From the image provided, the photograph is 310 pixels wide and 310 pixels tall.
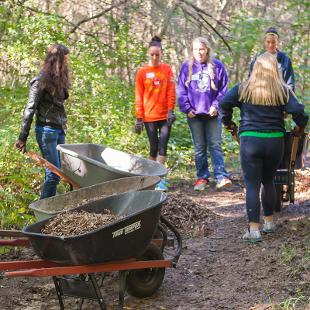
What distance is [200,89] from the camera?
879 cm

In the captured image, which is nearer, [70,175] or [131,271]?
[131,271]

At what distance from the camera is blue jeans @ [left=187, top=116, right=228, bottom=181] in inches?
350

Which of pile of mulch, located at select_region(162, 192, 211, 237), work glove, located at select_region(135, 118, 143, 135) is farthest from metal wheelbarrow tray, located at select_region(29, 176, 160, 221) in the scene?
work glove, located at select_region(135, 118, 143, 135)

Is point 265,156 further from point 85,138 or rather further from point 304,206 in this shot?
point 85,138

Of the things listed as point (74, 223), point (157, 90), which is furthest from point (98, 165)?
point (157, 90)

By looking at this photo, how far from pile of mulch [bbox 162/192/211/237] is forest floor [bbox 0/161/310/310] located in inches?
1.0

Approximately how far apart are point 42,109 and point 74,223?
2.71 metres

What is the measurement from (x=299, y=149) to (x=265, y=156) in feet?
3.36

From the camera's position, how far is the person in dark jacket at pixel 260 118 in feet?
19.3

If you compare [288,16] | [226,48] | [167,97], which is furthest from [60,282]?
[288,16]

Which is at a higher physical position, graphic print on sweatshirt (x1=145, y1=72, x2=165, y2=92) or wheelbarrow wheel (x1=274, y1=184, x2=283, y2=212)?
Answer: graphic print on sweatshirt (x1=145, y1=72, x2=165, y2=92)

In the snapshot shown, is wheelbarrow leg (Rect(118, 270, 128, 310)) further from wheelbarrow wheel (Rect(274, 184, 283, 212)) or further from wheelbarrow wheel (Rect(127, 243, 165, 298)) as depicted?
wheelbarrow wheel (Rect(274, 184, 283, 212))

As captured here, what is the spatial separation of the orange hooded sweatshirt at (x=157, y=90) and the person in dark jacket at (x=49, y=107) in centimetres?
200

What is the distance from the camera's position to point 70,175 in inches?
234
